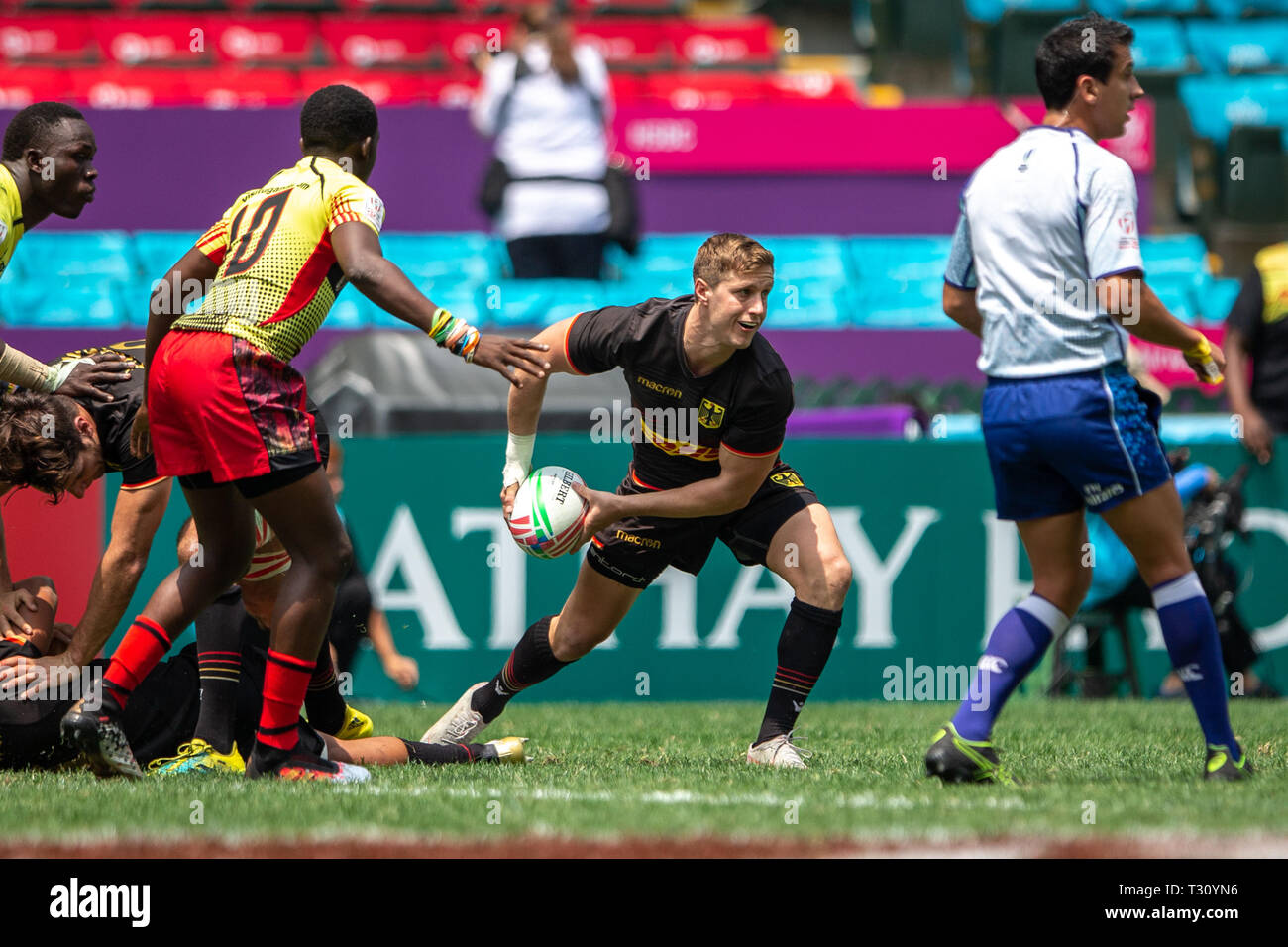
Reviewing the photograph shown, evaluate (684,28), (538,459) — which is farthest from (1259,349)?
(684,28)

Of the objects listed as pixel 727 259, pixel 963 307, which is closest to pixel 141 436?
pixel 727 259

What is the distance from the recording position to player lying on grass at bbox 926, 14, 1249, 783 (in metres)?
4.68

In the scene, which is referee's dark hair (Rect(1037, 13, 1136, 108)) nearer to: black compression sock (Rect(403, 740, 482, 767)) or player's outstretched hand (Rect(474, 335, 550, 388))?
player's outstretched hand (Rect(474, 335, 550, 388))

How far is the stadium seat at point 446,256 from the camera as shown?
1300 cm

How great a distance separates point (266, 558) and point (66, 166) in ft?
5.07

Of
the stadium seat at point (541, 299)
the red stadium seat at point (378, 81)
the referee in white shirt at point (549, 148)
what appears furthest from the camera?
the red stadium seat at point (378, 81)

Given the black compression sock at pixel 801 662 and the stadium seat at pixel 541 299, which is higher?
the stadium seat at pixel 541 299

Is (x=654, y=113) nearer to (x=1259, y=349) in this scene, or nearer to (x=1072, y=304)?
(x=1259, y=349)

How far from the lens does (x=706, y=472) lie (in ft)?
18.7

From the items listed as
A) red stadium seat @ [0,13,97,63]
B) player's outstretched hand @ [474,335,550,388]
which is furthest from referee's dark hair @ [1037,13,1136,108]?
red stadium seat @ [0,13,97,63]

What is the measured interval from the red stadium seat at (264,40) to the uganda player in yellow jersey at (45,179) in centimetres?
1101

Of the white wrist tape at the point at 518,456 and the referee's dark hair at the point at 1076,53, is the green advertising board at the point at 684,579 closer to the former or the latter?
the white wrist tape at the point at 518,456

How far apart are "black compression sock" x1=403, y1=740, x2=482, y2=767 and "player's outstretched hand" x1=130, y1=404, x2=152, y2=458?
4.60ft

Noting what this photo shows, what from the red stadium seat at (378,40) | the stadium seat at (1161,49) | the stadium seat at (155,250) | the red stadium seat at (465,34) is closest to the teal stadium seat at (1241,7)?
the stadium seat at (1161,49)
